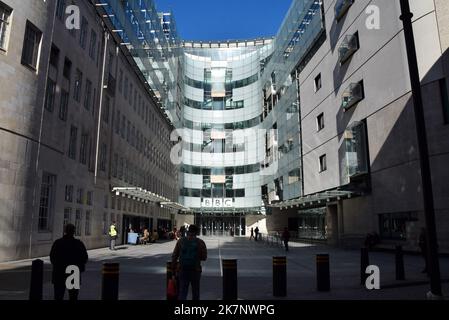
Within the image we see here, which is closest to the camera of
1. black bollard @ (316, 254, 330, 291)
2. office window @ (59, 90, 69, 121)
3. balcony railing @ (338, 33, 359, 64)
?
black bollard @ (316, 254, 330, 291)

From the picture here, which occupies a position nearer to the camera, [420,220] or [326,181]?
[420,220]

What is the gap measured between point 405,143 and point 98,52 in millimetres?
21979

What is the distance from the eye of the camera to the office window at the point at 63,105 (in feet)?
75.7

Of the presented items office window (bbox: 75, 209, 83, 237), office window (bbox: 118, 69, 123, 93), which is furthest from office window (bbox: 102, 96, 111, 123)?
office window (bbox: 75, 209, 83, 237)

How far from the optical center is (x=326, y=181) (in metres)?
35.4

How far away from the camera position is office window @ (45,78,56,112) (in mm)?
21062

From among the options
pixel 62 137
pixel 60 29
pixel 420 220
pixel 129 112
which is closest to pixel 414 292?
pixel 420 220

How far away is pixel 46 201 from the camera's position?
2092 cm

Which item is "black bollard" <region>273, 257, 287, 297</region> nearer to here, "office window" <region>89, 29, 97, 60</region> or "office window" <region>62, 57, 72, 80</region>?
"office window" <region>62, 57, 72, 80</region>

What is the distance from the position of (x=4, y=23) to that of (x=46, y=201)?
350 inches

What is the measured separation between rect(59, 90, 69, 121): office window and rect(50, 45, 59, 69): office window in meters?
1.75

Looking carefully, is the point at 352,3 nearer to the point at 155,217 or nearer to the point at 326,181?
the point at 326,181

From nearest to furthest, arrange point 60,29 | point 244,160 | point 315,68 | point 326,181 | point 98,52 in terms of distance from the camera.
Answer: point 60,29 < point 98,52 < point 326,181 < point 315,68 < point 244,160

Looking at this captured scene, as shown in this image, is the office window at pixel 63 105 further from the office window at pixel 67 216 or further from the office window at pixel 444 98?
the office window at pixel 444 98
